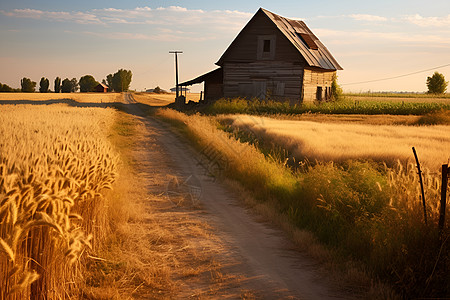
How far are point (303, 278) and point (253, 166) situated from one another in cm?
564

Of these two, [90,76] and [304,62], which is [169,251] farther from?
[90,76]

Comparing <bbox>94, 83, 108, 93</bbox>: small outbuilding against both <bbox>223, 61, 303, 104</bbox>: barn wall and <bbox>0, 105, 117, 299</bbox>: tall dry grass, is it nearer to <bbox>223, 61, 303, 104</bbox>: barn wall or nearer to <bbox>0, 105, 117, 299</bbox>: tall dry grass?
<bbox>223, 61, 303, 104</bbox>: barn wall

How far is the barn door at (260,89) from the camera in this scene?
119ft

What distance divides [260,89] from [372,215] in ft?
99.9

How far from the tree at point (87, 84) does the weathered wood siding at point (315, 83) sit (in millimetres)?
128754

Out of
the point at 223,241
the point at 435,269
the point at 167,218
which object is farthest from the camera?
the point at 167,218

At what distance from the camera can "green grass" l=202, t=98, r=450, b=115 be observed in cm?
3397

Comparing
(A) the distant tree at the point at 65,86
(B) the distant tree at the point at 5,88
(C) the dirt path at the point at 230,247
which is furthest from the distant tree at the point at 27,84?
(C) the dirt path at the point at 230,247

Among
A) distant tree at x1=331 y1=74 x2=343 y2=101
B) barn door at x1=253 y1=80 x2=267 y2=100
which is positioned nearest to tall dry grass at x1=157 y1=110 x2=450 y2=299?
barn door at x1=253 y1=80 x2=267 y2=100

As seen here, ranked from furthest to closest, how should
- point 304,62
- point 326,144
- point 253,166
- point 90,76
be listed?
point 90,76 → point 304,62 → point 326,144 → point 253,166

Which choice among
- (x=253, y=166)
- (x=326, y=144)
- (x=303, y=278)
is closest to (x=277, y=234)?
(x=303, y=278)

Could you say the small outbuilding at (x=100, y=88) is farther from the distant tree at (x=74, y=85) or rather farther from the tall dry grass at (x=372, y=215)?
the tall dry grass at (x=372, y=215)

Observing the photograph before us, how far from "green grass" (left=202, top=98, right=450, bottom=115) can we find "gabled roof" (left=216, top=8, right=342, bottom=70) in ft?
13.7

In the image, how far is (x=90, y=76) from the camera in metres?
158
